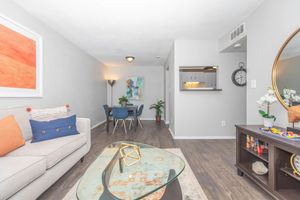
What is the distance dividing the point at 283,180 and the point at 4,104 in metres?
3.34

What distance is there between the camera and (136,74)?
6816mm

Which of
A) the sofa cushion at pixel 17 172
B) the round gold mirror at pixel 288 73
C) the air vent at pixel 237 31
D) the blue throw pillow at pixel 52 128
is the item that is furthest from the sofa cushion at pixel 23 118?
the air vent at pixel 237 31

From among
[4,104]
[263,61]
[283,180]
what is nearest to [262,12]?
[263,61]

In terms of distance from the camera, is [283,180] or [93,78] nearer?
[283,180]

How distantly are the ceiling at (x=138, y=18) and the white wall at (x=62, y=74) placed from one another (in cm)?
18

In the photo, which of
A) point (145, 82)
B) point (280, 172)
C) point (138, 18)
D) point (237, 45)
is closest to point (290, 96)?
point (280, 172)

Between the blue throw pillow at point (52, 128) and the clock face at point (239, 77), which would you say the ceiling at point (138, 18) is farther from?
the blue throw pillow at point (52, 128)

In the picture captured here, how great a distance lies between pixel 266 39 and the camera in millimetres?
2100

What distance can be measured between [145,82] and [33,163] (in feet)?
18.6

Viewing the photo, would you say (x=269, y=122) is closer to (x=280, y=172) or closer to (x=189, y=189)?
(x=280, y=172)

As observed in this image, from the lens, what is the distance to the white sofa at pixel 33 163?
1.18m

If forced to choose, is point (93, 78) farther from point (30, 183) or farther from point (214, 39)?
point (30, 183)

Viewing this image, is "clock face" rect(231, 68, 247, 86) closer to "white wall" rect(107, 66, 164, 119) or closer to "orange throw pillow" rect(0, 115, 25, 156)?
"white wall" rect(107, 66, 164, 119)

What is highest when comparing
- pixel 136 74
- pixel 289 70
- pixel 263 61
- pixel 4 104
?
pixel 136 74
